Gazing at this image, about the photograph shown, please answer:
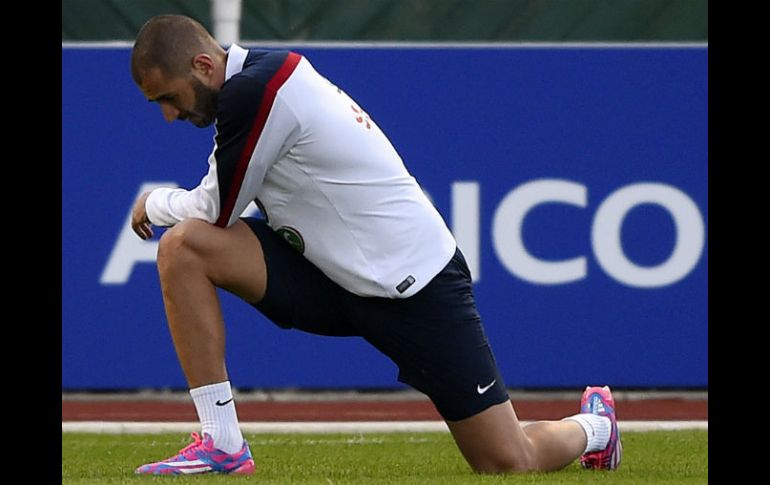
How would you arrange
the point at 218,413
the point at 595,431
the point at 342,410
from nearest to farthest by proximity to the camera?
the point at 218,413 → the point at 595,431 → the point at 342,410

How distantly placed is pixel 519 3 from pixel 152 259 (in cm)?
228

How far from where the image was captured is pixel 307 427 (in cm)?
746

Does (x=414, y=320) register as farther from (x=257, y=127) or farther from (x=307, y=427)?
(x=307, y=427)

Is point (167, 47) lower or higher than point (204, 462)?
higher

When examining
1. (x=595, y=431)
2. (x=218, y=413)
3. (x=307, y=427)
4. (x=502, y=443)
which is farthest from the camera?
(x=307, y=427)

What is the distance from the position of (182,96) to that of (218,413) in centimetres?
100

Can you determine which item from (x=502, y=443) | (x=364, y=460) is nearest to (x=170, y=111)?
(x=502, y=443)

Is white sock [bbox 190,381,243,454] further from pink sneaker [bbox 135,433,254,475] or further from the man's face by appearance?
the man's face

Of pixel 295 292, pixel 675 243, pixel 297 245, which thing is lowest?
pixel 675 243

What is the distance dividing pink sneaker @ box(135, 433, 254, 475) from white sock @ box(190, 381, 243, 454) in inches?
0.8

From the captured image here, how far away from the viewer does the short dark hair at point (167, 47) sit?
16.7ft

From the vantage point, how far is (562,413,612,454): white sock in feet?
18.8

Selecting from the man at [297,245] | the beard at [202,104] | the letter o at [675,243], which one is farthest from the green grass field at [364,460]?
the letter o at [675,243]
